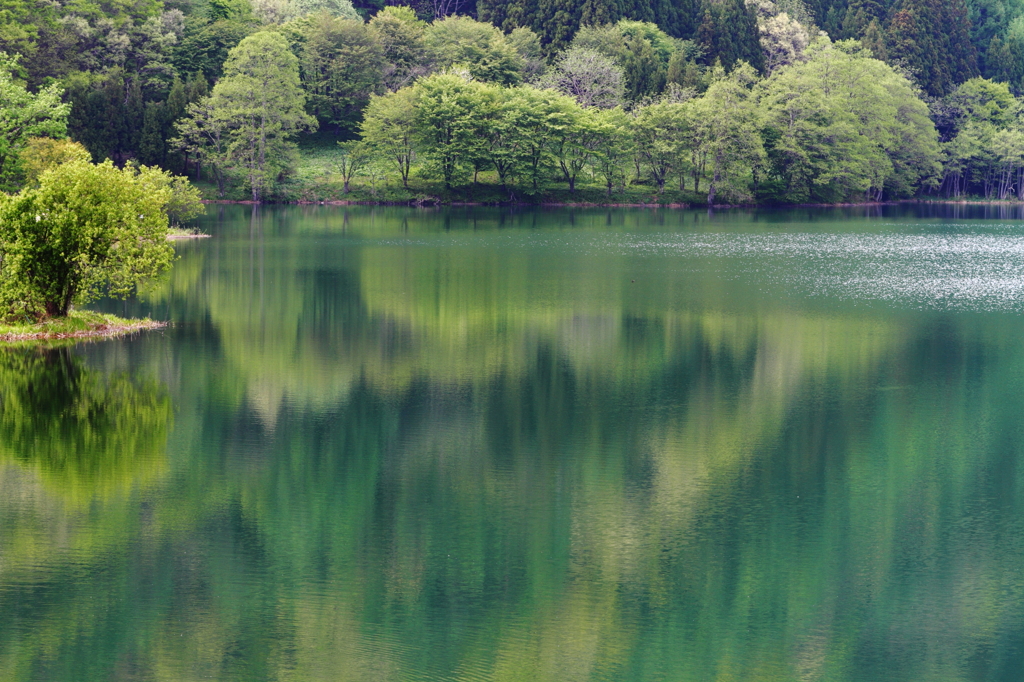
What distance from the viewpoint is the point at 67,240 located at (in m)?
26.2

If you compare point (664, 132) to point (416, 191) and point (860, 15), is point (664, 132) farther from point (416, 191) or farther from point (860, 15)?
point (860, 15)

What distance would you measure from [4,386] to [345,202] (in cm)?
6459

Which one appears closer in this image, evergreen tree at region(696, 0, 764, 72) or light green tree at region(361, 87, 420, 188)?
light green tree at region(361, 87, 420, 188)

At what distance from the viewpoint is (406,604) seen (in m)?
11.7

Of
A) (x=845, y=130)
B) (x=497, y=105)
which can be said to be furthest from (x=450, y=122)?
(x=845, y=130)

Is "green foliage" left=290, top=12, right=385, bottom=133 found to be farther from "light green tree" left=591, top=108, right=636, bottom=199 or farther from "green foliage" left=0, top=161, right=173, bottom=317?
"green foliage" left=0, top=161, right=173, bottom=317

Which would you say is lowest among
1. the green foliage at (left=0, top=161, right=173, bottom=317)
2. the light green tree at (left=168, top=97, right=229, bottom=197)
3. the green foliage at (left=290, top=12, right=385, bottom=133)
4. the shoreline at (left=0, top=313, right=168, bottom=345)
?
the shoreline at (left=0, top=313, right=168, bottom=345)

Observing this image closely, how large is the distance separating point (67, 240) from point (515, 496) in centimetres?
A: 1579

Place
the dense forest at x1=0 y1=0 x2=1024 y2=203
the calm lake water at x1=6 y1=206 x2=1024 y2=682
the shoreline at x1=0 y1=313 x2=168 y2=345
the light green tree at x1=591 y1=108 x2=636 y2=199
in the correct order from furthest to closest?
1. the light green tree at x1=591 y1=108 x2=636 y2=199
2. the dense forest at x1=0 y1=0 x2=1024 y2=203
3. the shoreline at x1=0 y1=313 x2=168 y2=345
4. the calm lake water at x1=6 y1=206 x2=1024 y2=682

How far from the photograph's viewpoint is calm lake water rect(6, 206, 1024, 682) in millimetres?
10945

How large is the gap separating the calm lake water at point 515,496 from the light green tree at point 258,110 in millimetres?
51629

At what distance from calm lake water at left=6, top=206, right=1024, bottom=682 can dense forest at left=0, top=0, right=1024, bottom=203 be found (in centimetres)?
5512

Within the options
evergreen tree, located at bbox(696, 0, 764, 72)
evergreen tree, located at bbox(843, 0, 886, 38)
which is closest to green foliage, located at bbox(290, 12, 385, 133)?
evergreen tree, located at bbox(696, 0, 764, 72)

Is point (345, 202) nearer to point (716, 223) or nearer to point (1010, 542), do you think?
point (716, 223)
